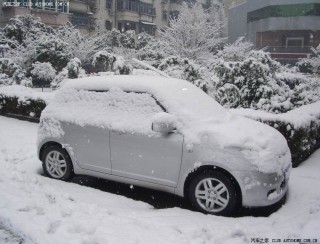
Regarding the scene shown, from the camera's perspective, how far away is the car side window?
17.0ft

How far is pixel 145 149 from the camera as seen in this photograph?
5.04 metres

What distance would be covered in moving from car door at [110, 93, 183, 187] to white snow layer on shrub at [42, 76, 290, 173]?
2cm

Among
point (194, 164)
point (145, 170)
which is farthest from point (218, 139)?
point (145, 170)

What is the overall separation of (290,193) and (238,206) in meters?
1.37

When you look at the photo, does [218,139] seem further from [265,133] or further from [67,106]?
[67,106]

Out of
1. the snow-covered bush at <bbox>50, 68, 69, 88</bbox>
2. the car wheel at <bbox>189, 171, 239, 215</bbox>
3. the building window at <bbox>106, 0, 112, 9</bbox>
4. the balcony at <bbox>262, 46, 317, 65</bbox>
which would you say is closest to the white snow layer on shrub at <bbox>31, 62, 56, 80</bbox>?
the snow-covered bush at <bbox>50, 68, 69, 88</bbox>

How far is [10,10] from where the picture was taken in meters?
35.1

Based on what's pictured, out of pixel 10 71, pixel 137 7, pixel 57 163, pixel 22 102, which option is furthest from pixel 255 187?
pixel 137 7

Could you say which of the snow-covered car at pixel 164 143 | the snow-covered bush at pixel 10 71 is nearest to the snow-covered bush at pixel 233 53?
the snow-covered car at pixel 164 143

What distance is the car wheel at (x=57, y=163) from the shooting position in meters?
5.89

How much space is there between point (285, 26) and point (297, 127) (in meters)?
47.3

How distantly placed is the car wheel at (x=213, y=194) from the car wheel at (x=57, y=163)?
220 cm

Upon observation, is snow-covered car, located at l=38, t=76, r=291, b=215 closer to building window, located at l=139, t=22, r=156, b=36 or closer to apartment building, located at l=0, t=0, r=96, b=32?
apartment building, located at l=0, t=0, r=96, b=32

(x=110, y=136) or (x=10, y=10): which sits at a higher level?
(x=10, y=10)
